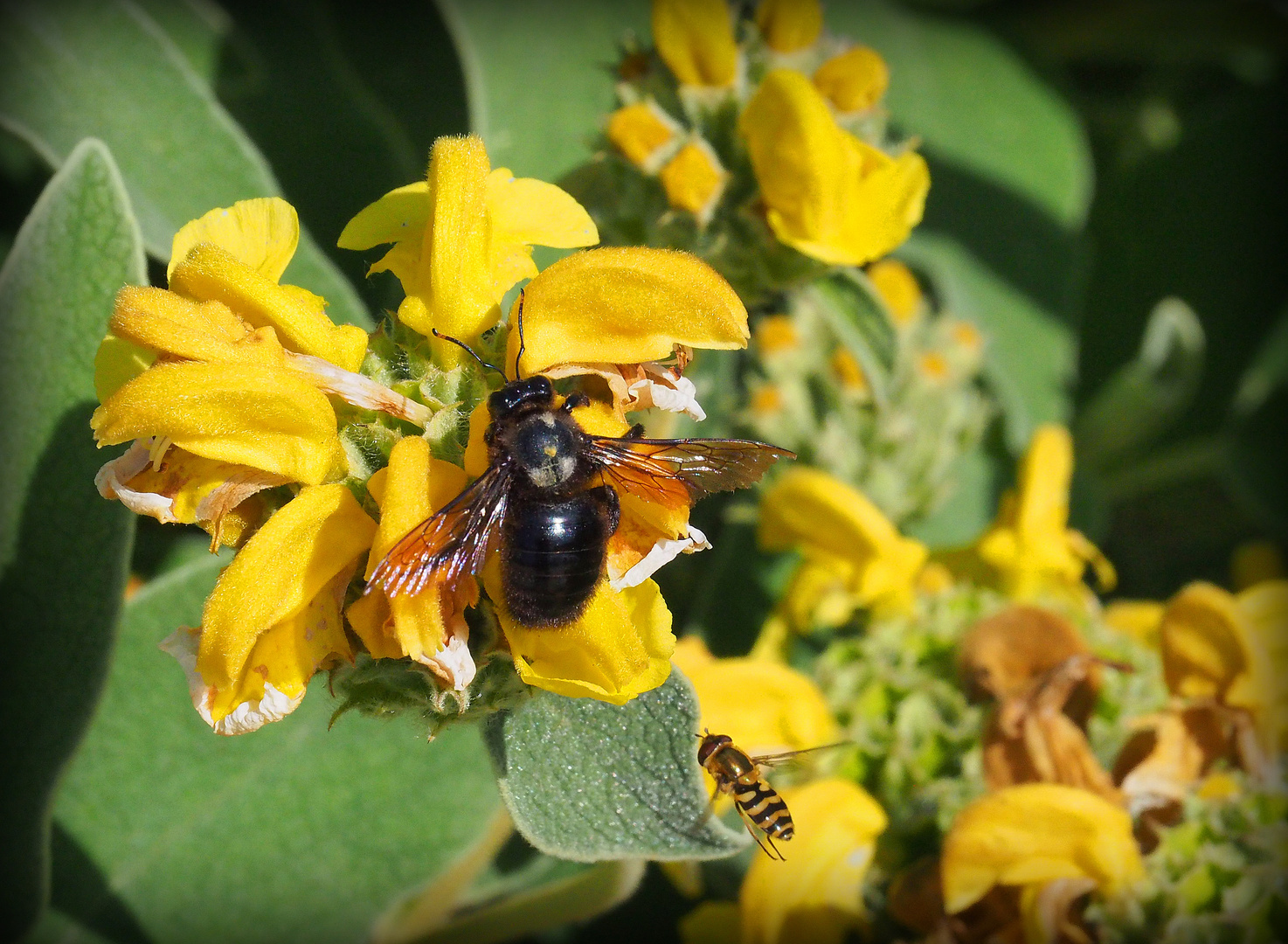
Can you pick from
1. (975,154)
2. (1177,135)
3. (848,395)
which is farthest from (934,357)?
(1177,135)

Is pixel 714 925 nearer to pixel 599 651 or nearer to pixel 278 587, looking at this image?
pixel 599 651

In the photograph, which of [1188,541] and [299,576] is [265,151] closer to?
[299,576]

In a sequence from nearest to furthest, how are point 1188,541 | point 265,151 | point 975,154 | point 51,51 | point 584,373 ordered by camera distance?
A: point 584,373, point 51,51, point 265,151, point 975,154, point 1188,541

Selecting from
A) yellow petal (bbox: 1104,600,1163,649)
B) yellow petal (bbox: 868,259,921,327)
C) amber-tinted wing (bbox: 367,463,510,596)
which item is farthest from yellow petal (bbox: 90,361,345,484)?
yellow petal (bbox: 868,259,921,327)

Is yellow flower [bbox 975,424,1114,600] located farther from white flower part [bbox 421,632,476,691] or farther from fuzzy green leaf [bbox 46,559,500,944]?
white flower part [bbox 421,632,476,691]

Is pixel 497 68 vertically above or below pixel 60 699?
above

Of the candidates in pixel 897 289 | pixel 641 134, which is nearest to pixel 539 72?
pixel 641 134
